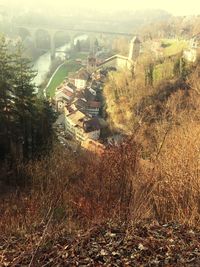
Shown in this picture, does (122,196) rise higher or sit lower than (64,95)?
higher

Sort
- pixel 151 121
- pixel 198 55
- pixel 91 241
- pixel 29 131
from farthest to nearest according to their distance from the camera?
pixel 198 55, pixel 151 121, pixel 29 131, pixel 91 241

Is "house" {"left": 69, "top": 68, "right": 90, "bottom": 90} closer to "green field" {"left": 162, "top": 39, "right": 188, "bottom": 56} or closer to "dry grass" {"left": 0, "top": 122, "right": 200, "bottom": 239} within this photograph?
"green field" {"left": 162, "top": 39, "right": 188, "bottom": 56}

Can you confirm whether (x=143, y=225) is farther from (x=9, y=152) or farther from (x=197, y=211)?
(x=9, y=152)

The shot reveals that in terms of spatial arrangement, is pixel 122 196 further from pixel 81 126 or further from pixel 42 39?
pixel 42 39

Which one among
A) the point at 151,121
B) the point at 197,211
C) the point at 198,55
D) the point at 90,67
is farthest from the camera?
the point at 90,67

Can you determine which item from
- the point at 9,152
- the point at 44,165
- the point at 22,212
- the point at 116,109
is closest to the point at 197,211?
the point at 22,212

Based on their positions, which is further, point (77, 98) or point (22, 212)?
point (77, 98)

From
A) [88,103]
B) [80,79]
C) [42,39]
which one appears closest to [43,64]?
[80,79]

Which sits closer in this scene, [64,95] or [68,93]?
[64,95]
